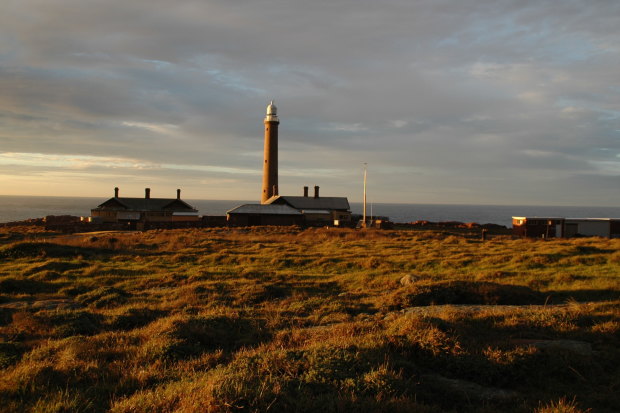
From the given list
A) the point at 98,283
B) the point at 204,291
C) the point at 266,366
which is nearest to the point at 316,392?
the point at 266,366

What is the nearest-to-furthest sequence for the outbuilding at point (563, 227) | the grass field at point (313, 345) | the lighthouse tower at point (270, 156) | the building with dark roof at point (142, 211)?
the grass field at point (313, 345) < the outbuilding at point (563, 227) < the building with dark roof at point (142, 211) < the lighthouse tower at point (270, 156)

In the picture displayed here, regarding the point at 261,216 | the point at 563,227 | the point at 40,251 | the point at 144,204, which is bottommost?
the point at 40,251

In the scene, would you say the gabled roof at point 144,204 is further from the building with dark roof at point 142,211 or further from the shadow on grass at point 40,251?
the shadow on grass at point 40,251

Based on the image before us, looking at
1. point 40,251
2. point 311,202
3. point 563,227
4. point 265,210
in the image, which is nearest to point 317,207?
point 311,202

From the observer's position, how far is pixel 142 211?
56125 millimetres

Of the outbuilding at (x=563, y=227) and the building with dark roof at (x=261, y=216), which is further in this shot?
the building with dark roof at (x=261, y=216)

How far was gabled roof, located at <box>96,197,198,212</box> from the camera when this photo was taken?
5644 centimetres

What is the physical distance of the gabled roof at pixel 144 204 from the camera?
56438 millimetres

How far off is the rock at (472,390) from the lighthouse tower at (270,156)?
59.2m

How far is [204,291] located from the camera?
1373cm

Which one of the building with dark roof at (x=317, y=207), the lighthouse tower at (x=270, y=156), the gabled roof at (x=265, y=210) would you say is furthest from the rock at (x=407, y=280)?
the lighthouse tower at (x=270, y=156)

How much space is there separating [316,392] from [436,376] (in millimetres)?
1945

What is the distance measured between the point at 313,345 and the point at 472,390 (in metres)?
2.33

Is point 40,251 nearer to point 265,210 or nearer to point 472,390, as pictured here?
point 472,390
